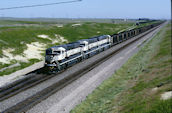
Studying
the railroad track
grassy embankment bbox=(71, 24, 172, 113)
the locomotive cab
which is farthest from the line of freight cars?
grassy embankment bbox=(71, 24, 172, 113)

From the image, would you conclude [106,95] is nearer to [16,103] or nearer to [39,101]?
[39,101]

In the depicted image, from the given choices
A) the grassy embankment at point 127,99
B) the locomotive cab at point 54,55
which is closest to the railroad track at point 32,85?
the locomotive cab at point 54,55

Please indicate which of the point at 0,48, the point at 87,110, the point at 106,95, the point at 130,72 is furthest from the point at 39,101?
the point at 0,48

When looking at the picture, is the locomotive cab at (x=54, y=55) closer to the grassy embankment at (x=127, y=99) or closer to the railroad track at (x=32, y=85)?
the railroad track at (x=32, y=85)

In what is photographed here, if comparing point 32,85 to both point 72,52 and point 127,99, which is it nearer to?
point 72,52

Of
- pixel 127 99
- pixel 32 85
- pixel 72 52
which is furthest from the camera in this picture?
pixel 72 52

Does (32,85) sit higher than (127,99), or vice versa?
(127,99)

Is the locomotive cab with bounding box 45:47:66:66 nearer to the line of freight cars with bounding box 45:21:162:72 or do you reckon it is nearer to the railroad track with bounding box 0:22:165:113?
the line of freight cars with bounding box 45:21:162:72

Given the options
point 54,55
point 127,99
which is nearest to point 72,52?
point 54,55

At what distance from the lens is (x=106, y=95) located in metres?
18.0

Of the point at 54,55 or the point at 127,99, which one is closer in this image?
the point at 127,99

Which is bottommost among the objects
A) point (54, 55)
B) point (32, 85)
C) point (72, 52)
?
point (32, 85)

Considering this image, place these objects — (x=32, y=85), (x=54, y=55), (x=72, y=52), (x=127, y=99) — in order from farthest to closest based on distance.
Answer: (x=72, y=52) → (x=54, y=55) → (x=32, y=85) → (x=127, y=99)

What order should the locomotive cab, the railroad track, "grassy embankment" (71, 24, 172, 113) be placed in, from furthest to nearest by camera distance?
the locomotive cab → the railroad track → "grassy embankment" (71, 24, 172, 113)
